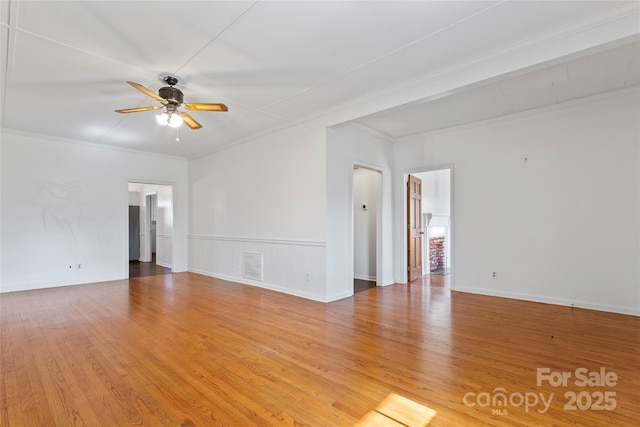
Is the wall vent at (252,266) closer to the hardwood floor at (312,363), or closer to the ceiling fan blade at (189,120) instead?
the hardwood floor at (312,363)

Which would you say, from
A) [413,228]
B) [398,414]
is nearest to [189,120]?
[398,414]

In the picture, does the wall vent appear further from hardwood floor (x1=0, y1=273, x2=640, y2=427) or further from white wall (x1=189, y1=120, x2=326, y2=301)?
hardwood floor (x1=0, y1=273, x2=640, y2=427)

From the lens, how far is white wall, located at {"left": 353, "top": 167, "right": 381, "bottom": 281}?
6246 mm

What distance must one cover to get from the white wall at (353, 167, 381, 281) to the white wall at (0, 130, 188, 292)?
185 inches

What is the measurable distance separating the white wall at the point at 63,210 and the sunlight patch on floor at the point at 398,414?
6366 millimetres

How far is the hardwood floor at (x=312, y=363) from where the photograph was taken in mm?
1884

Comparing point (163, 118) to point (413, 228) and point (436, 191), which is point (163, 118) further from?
point (436, 191)

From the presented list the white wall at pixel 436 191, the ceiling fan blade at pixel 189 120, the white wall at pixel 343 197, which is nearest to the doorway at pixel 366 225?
the white wall at pixel 343 197

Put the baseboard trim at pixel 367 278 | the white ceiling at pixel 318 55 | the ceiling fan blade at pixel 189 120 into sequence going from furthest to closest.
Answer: the baseboard trim at pixel 367 278 → the ceiling fan blade at pixel 189 120 → the white ceiling at pixel 318 55

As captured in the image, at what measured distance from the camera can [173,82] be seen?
11.3ft

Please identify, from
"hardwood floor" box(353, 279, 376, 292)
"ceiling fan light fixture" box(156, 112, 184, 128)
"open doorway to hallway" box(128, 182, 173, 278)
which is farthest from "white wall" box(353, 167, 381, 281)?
"open doorway to hallway" box(128, 182, 173, 278)

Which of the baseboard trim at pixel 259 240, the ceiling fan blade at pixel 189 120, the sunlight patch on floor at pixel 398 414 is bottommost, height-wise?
the sunlight patch on floor at pixel 398 414

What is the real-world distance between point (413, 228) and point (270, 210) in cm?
278

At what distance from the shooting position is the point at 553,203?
425cm
